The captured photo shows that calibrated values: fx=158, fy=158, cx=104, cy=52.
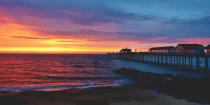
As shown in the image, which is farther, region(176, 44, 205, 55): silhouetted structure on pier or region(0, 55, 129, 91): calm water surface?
region(176, 44, 205, 55): silhouetted structure on pier

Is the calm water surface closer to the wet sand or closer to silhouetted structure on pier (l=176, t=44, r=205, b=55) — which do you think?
the wet sand

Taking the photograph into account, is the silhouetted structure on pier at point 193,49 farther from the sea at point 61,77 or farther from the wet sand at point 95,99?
the wet sand at point 95,99

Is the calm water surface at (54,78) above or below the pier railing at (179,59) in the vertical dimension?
below

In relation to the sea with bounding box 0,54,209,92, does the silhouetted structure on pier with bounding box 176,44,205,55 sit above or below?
above

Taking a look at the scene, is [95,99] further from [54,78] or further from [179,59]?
[179,59]

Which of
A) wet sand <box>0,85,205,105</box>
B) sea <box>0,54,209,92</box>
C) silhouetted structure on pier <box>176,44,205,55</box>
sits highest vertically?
silhouetted structure on pier <box>176,44,205,55</box>

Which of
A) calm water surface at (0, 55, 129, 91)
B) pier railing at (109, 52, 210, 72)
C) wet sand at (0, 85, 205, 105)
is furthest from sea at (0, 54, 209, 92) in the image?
wet sand at (0, 85, 205, 105)

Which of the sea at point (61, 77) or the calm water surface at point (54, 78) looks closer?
the sea at point (61, 77)

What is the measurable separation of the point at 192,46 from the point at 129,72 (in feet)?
88.4

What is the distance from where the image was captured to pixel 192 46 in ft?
156

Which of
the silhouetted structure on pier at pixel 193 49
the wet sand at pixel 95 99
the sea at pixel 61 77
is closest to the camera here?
the wet sand at pixel 95 99

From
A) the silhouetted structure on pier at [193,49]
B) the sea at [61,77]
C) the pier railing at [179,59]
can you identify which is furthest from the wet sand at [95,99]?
the silhouetted structure on pier at [193,49]

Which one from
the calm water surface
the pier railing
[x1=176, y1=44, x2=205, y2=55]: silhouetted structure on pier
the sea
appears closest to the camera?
the sea

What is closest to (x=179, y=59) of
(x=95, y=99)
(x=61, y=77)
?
(x=61, y=77)
